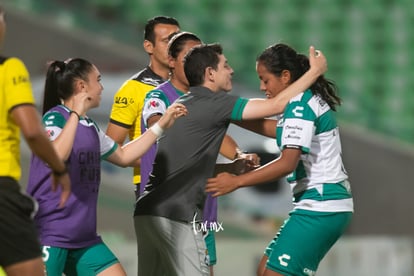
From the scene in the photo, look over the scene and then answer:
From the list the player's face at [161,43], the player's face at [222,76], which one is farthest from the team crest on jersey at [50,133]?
the player's face at [161,43]

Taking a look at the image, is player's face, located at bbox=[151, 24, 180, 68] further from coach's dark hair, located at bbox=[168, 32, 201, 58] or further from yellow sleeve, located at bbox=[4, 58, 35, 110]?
yellow sleeve, located at bbox=[4, 58, 35, 110]

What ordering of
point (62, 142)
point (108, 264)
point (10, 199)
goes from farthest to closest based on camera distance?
point (108, 264) → point (62, 142) → point (10, 199)

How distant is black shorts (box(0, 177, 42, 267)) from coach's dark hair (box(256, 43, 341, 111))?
62.6 inches

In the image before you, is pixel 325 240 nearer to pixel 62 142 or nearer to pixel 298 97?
pixel 298 97

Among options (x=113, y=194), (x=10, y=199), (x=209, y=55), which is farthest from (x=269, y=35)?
(x=10, y=199)

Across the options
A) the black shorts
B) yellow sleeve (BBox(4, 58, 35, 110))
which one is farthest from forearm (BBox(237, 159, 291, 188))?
yellow sleeve (BBox(4, 58, 35, 110))

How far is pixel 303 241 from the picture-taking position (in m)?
5.32

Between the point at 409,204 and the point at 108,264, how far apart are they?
9579 mm

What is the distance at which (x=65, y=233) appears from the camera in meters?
5.22

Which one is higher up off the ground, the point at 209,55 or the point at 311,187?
the point at 209,55

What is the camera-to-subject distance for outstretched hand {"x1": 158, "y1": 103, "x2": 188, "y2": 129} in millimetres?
5168

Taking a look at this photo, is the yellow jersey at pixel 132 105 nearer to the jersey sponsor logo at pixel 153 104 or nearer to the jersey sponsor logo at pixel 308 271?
the jersey sponsor logo at pixel 153 104

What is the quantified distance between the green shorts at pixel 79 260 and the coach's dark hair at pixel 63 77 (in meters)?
0.70

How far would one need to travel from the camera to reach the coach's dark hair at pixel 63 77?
532 centimetres
